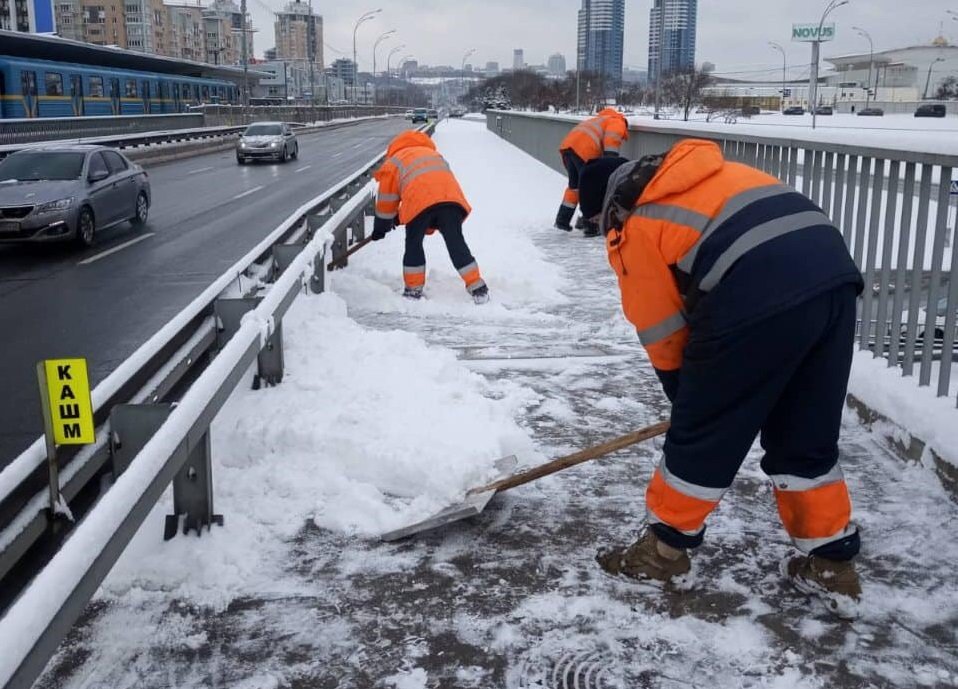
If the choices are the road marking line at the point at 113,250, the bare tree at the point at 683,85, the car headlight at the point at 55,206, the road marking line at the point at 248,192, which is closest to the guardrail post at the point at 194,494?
the road marking line at the point at 113,250

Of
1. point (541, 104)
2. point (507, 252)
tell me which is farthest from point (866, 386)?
point (541, 104)

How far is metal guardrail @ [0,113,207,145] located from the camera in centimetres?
2736

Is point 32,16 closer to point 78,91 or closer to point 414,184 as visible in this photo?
point 78,91

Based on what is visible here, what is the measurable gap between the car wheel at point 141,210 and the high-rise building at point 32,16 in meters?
58.0

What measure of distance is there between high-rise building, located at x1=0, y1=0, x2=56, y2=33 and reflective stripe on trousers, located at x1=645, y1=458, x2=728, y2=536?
7190cm

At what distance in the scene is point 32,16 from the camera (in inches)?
2579

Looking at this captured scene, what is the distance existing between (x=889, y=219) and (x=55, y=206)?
1066 cm

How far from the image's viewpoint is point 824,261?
301cm

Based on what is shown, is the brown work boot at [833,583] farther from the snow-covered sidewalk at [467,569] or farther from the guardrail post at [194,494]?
the guardrail post at [194,494]

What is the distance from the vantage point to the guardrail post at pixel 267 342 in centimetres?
564

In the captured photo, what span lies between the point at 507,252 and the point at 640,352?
4.04 metres

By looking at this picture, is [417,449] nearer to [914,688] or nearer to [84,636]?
[84,636]

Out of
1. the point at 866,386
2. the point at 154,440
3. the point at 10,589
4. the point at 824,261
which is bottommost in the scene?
the point at 10,589

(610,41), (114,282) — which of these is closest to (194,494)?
(114,282)
